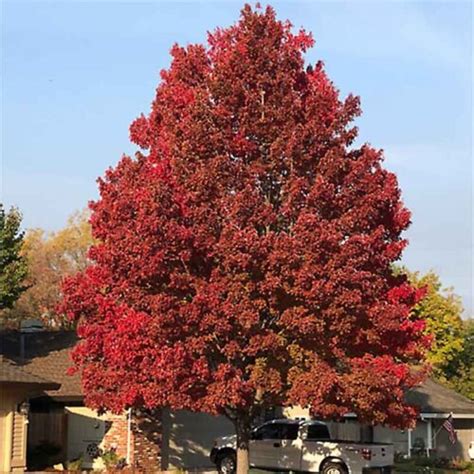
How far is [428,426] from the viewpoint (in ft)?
112

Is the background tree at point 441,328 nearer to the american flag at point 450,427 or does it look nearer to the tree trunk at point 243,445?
the american flag at point 450,427

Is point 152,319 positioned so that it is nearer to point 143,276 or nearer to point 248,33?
point 143,276

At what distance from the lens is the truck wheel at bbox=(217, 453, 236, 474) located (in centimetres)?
2481

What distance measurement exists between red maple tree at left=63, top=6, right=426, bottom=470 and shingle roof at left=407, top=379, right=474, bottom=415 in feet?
51.1

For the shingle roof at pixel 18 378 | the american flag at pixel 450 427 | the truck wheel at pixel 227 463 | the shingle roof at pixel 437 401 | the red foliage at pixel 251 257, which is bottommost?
the truck wheel at pixel 227 463

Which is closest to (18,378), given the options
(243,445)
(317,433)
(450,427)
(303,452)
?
(243,445)

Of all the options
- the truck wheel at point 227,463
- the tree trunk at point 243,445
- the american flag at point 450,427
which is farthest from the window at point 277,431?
the american flag at point 450,427

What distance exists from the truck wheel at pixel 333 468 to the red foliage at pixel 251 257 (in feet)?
18.0

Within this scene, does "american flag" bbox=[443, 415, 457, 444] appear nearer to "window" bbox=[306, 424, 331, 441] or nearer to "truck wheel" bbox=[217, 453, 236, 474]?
"window" bbox=[306, 424, 331, 441]

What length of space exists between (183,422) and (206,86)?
478 inches

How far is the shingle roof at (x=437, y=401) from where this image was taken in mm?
33469

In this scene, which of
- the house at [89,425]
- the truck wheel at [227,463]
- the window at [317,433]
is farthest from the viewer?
the truck wheel at [227,463]

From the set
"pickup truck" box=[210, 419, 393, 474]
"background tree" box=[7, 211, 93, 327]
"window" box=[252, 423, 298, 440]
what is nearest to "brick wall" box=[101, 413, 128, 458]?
"pickup truck" box=[210, 419, 393, 474]

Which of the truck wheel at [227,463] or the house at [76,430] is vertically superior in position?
the house at [76,430]
